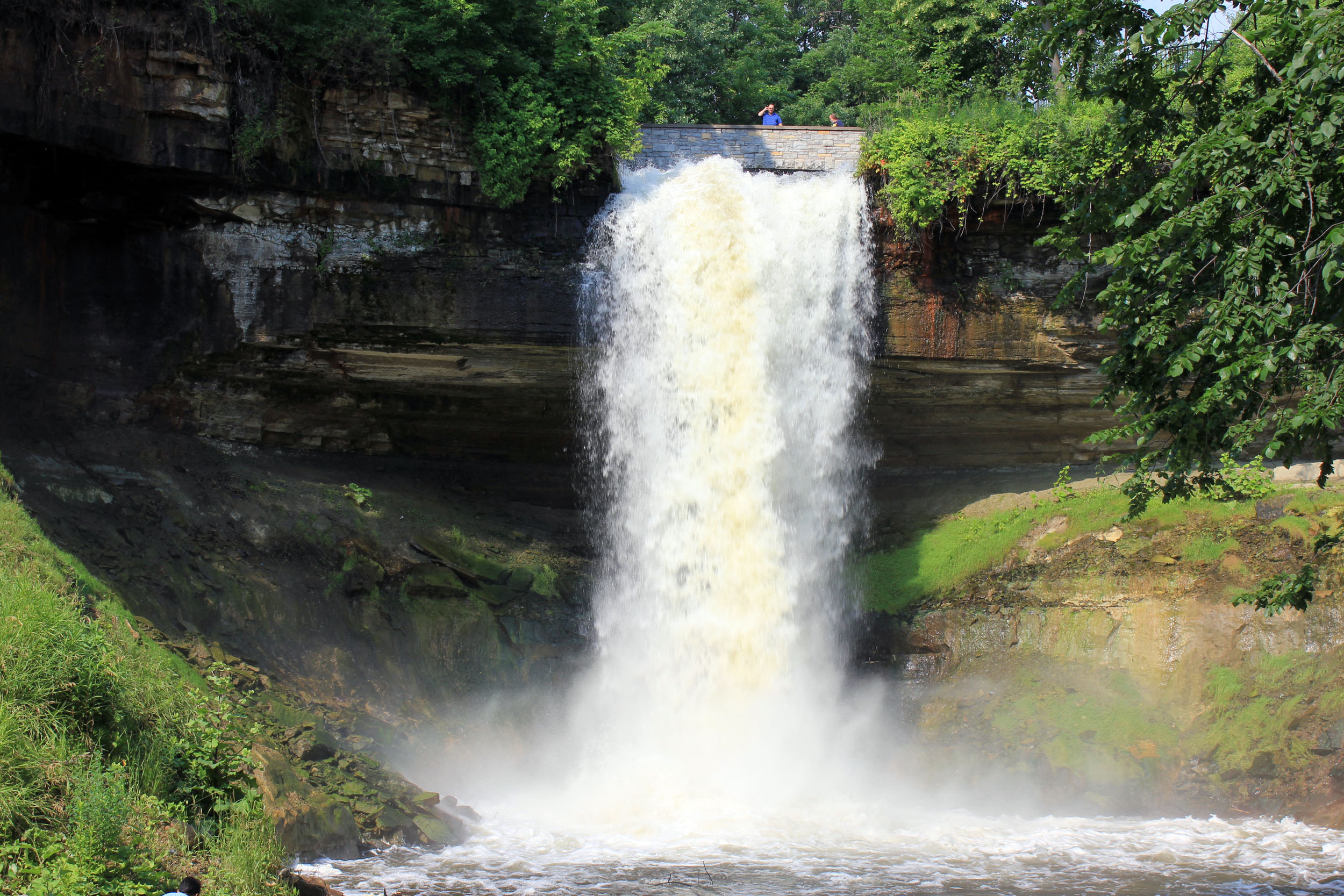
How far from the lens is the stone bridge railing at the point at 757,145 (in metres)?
16.2

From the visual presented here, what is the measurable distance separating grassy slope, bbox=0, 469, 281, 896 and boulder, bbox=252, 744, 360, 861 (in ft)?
1.75

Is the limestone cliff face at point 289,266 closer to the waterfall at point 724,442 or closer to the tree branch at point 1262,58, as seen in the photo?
the waterfall at point 724,442

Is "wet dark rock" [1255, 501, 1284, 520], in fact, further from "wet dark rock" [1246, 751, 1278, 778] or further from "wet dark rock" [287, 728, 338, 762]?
"wet dark rock" [287, 728, 338, 762]

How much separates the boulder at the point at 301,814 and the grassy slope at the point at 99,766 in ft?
1.75

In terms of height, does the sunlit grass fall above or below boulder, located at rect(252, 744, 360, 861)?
above

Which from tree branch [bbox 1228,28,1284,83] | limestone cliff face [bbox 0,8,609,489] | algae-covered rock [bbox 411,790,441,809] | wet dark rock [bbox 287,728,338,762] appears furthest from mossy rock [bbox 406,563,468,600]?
tree branch [bbox 1228,28,1284,83]

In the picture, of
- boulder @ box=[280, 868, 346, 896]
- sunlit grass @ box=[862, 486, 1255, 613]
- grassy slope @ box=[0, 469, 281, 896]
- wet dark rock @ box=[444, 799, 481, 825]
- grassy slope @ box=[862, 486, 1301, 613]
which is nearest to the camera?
grassy slope @ box=[0, 469, 281, 896]

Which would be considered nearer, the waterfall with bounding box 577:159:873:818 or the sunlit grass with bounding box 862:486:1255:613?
the waterfall with bounding box 577:159:873:818

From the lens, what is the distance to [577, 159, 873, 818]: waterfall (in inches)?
507

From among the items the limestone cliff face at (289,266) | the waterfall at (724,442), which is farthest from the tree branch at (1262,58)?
the waterfall at (724,442)

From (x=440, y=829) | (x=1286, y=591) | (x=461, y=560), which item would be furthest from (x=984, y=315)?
(x=440, y=829)

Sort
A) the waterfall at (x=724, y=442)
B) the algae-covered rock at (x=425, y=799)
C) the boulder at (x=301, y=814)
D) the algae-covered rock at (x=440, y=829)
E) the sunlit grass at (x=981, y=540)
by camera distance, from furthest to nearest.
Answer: the sunlit grass at (x=981, y=540), the waterfall at (x=724, y=442), the algae-covered rock at (x=425, y=799), the algae-covered rock at (x=440, y=829), the boulder at (x=301, y=814)

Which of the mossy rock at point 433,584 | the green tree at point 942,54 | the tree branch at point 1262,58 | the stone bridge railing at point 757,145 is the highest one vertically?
the green tree at point 942,54

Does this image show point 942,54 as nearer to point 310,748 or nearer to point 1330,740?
point 1330,740
